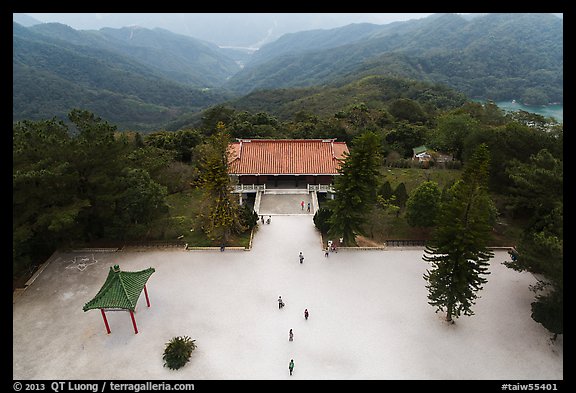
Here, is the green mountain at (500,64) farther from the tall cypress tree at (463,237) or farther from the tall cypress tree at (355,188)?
the tall cypress tree at (463,237)

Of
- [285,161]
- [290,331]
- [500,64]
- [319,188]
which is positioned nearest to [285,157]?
[285,161]

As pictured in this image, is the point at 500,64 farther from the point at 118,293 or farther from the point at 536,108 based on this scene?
the point at 118,293

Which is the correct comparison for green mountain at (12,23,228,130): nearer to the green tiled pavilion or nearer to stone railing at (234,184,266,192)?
stone railing at (234,184,266,192)

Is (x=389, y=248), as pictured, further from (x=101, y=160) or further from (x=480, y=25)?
(x=480, y=25)

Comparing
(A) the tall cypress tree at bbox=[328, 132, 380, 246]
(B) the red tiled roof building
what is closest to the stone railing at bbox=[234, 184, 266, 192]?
(B) the red tiled roof building

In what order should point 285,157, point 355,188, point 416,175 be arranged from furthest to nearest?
1. point 416,175
2. point 285,157
3. point 355,188
